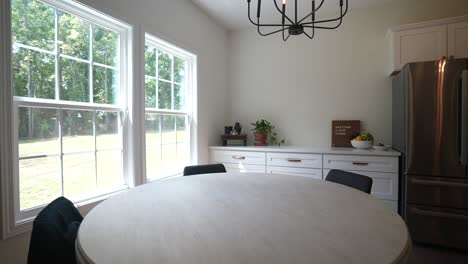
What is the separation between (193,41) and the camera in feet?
9.95

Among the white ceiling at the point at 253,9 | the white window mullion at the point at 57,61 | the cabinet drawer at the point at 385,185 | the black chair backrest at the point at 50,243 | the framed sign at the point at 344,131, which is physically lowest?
the cabinet drawer at the point at 385,185

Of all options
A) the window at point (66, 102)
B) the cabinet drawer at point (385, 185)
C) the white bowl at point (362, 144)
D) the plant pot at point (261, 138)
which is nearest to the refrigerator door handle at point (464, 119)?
the cabinet drawer at point (385, 185)

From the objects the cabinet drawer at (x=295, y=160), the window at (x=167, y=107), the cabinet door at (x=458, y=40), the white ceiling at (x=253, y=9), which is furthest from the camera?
the white ceiling at (x=253, y=9)

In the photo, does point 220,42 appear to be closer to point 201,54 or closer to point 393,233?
point 201,54

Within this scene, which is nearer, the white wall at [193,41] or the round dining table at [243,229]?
the round dining table at [243,229]

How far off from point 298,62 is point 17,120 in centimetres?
307

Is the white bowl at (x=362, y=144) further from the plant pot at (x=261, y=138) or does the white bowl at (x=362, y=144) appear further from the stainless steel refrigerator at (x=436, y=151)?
the plant pot at (x=261, y=138)

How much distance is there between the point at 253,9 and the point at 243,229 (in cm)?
289

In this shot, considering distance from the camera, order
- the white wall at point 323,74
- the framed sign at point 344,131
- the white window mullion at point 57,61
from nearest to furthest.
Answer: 1. the white window mullion at point 57,61
2. the white wall at point 323,74
3. the framed sign at point 344,131

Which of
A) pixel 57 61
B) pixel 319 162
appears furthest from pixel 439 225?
pixel 57 61

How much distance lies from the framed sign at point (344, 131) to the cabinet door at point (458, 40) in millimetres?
1131

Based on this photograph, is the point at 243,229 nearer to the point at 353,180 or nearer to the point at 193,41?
the point at 353,180

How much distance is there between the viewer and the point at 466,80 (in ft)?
6.88

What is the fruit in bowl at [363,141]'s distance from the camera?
286 centimetres
